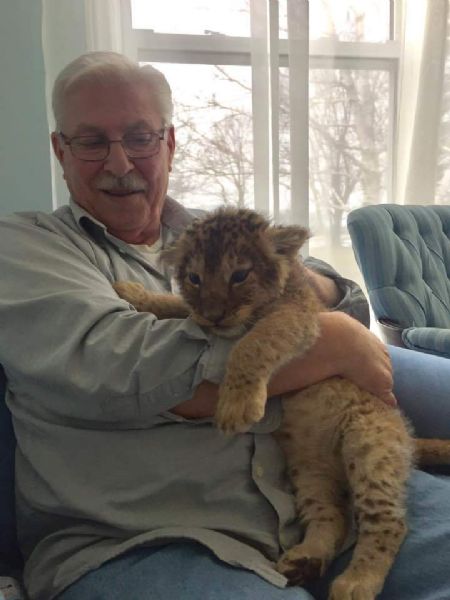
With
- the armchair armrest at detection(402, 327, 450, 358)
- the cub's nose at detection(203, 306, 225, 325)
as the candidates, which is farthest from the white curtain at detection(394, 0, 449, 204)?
the cub's nose at detection(203, 306, 225, 325)

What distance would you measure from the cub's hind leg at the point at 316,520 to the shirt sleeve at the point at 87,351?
1.14 feet

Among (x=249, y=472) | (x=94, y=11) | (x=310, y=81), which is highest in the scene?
(x=94, y=11)

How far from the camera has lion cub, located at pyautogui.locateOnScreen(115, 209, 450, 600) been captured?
1.21 meters

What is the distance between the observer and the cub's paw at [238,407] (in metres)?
1.18

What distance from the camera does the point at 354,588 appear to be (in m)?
1.12

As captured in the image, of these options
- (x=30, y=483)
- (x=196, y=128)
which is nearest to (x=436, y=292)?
(x=196, y=128)

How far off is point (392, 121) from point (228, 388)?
7.23 ft

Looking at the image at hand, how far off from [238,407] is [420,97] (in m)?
2.26

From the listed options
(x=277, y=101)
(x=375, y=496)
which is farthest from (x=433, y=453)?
(x=277, y=101)

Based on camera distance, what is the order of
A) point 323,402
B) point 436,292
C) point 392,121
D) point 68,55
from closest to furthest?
point 323,402 < point 68,55 < point 436,292 < point 392,121

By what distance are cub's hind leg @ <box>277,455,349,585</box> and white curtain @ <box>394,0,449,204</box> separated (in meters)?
1.93

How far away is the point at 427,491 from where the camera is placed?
138 centimetres

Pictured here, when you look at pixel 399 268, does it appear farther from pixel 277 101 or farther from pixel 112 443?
pixel 112 443

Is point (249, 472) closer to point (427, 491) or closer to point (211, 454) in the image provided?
point (211, 454)
